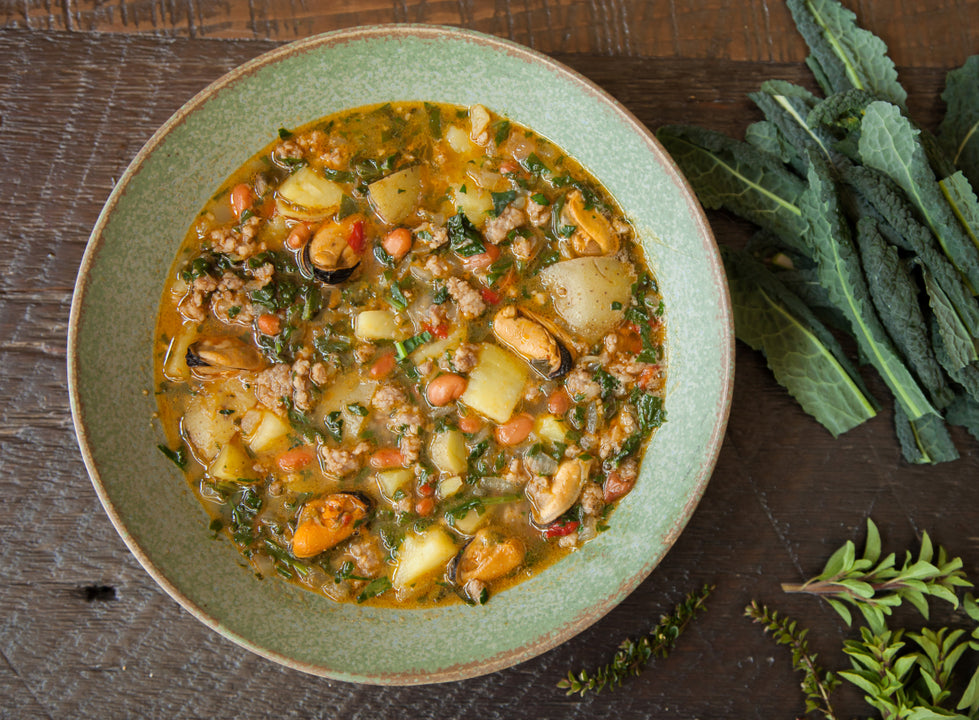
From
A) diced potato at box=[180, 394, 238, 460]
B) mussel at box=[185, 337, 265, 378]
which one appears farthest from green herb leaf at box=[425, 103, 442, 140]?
diced potato at box=[180, 394, 238, 460]

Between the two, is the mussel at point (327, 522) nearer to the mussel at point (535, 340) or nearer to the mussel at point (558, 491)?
the mussel at point (558, 491)

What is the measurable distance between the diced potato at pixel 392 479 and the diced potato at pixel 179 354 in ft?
3.96

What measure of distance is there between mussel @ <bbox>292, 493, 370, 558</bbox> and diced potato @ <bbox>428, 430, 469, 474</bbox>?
0.45m

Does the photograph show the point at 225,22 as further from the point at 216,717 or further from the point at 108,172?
the point at 216,717

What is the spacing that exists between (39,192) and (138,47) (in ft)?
3.47

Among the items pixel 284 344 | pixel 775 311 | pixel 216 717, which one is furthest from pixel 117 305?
pixel 775 311

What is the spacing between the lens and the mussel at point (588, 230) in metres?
3.56

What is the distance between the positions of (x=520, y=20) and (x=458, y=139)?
0.94 meters

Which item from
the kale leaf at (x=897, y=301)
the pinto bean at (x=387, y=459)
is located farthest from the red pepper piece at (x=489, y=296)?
the kale leaf at (x=897, y=301)

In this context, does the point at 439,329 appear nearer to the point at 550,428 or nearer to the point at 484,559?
the point at 550,428

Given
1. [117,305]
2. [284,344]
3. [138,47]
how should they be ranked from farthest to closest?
[138,47] < [284,344] < [117,305]

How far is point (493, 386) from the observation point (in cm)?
352

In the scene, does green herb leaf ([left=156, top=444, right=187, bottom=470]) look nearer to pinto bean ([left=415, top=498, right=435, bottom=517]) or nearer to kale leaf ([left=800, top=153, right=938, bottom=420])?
pinto bean ([left=415, top=498, right=435, bottom=517])

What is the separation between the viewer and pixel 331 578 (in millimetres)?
3547
